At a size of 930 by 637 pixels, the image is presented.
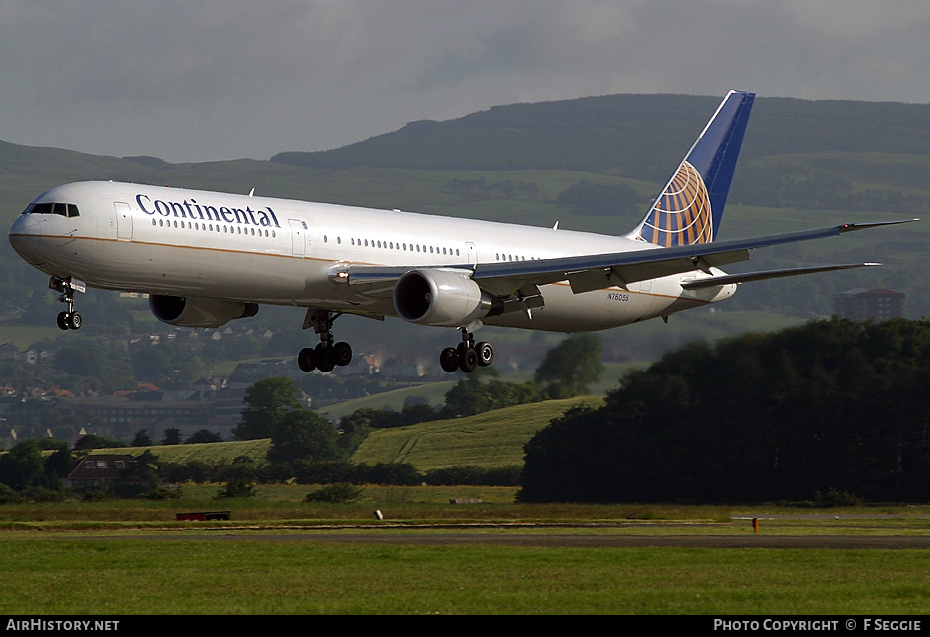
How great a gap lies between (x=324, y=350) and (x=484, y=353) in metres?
5.91

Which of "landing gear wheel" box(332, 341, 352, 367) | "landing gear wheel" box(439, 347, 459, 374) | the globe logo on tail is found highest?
the globe logo on tail

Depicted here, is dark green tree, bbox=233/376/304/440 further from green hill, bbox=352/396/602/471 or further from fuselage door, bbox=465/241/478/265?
fuselage door, bbox=465/241/478/265

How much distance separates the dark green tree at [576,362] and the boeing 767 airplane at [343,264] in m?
27.6

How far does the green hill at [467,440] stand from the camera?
319 feet

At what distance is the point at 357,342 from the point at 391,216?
1853cm

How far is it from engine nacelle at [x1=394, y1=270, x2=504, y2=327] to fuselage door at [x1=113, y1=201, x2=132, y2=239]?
8.48 meters

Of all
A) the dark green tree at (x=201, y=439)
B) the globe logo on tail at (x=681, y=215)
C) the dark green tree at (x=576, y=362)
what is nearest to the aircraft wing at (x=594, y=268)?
the globe logo on tail at (x=681, y=215)

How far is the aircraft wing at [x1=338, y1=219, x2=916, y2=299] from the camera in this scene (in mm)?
41688

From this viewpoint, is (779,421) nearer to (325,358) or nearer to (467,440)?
(325,358)

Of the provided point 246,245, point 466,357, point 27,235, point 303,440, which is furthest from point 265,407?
point 27,235
